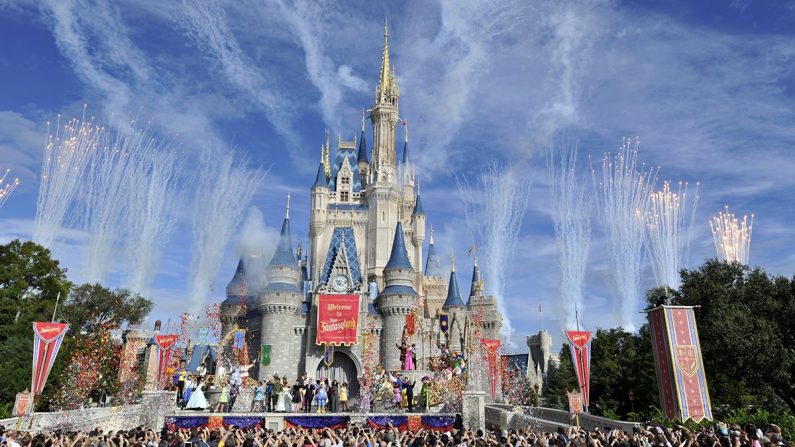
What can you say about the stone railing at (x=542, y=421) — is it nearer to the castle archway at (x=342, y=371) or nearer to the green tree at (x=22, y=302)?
the castle archway at (x=342, y=371)

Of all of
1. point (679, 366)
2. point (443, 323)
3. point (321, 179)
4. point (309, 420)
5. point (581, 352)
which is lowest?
point (309, 420)

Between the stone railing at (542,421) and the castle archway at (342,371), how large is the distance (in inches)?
787

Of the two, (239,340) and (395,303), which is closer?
(239,340)

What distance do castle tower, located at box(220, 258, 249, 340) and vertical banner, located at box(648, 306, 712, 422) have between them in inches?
1446

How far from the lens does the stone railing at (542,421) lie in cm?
1689

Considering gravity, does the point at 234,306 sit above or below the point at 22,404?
above

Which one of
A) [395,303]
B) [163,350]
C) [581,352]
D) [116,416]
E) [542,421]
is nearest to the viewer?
[542,421]

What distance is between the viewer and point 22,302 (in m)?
33.9

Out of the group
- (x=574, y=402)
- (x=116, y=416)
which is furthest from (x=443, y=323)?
(x=116, y=416)

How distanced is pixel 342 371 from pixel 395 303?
727 centimetres

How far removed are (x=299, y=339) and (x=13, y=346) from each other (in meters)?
20.0

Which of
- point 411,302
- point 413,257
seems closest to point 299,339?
point 411,302

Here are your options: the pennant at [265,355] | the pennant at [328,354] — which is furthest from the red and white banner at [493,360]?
the pennant at [265,355]

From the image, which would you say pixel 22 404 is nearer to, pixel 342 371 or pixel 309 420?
pixel 309 420
